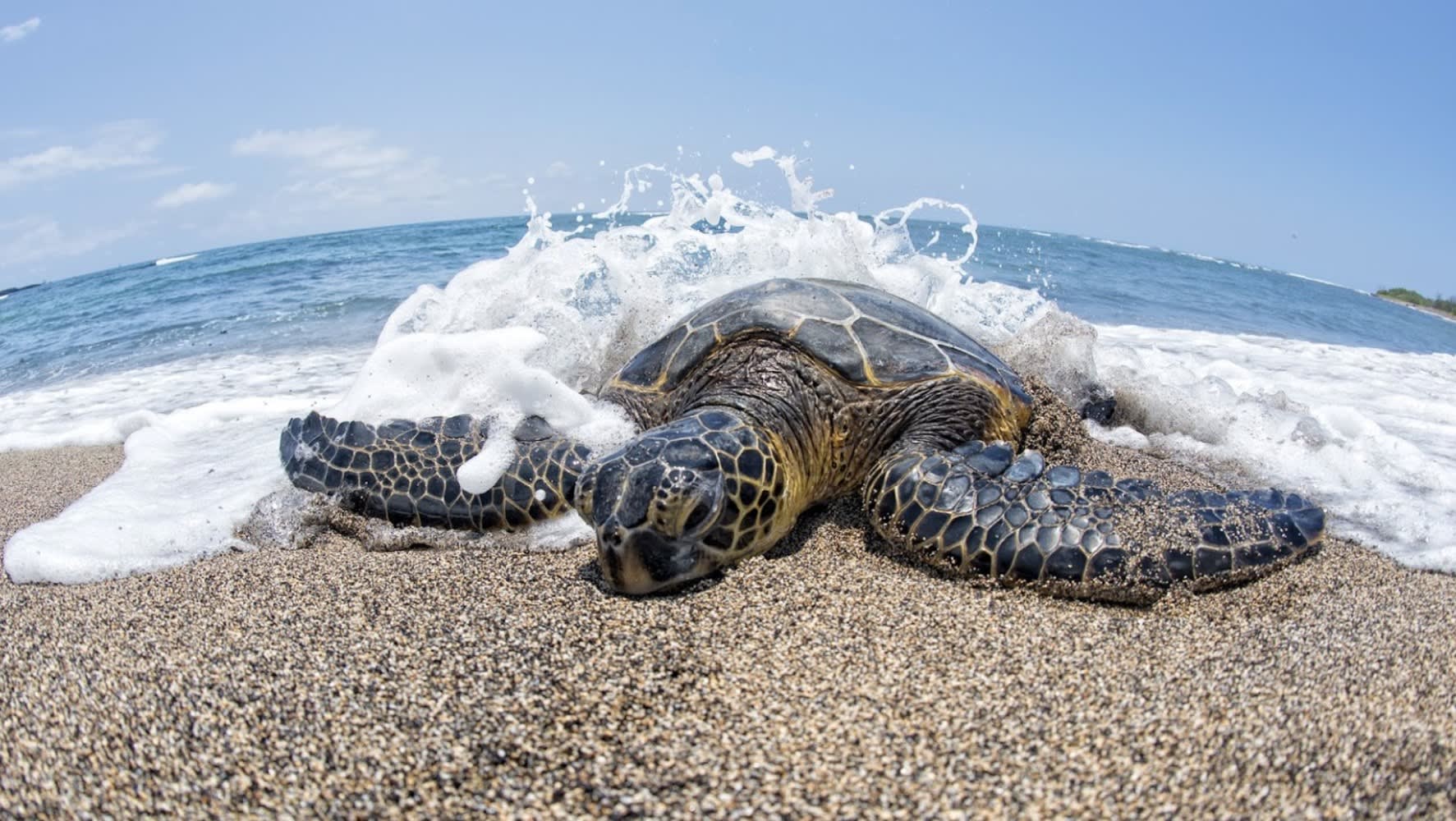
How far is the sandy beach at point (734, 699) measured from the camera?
141 cm

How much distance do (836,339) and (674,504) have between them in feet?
4.29

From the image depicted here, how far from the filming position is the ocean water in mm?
3645

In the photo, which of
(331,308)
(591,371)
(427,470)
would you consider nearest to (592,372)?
(591,371)

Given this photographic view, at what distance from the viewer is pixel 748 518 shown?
2500 mm

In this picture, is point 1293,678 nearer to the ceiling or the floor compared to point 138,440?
nearer to the ceiling

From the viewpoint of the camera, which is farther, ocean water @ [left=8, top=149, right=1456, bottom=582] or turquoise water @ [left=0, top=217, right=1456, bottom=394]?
turquoise water @ [left=0, top=217, right=1456, bottom=394]

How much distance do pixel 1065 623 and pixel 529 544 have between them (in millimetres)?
1977

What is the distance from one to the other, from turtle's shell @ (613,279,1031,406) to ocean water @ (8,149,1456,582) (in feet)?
1.45

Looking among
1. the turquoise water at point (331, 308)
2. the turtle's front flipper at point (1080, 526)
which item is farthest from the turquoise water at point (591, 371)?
the turtle's front flipper at point (1080, 526)

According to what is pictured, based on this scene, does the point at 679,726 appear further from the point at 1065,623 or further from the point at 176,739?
the point at 1065,623

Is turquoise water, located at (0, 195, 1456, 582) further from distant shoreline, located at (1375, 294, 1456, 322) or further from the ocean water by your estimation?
distant shoreline, located at (1375, 294, 1456, 322)

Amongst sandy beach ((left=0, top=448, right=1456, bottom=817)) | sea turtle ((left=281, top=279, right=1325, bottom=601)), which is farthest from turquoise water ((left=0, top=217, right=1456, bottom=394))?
sandy beach ((left=0, top=448, right=1456, bottom=817))

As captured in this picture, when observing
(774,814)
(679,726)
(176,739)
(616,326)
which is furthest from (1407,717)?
(616,326)

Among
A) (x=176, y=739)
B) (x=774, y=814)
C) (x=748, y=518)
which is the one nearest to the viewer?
(x=774, y=814)
